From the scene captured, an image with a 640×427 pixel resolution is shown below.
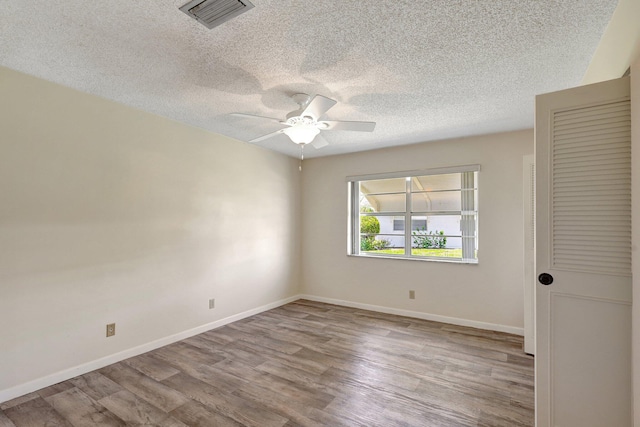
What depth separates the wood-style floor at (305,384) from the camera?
6.96 ft

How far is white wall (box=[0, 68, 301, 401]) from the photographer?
7.84ft

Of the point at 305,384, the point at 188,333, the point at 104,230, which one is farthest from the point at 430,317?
the point at 104,230

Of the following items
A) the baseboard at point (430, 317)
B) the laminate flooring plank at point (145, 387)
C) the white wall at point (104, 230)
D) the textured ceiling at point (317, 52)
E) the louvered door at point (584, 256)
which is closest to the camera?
the louvered door at point (584, 256)

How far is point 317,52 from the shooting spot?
6.72 ft

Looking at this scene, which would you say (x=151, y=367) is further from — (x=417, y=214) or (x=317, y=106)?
(x=417, y=214)

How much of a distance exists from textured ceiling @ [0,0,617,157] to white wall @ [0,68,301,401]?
0.34 m

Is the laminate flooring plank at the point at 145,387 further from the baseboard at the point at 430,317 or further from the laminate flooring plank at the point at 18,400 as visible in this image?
the baseboard at the point at 430,317

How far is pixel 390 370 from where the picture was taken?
2.79 m

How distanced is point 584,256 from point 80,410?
3.31 metres

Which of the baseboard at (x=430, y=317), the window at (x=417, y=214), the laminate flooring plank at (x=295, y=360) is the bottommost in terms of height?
the laminate flooring plank at (x=295, y=360)

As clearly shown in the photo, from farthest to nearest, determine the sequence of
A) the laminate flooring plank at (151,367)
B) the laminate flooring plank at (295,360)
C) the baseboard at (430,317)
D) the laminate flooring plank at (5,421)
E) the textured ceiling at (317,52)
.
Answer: the baseboard at (430,317), the laminate flooring plank at (295,360), the laminate flooring plank at (151,367), the laminate flooring plank at (5,421), the textured ceiling at (317,52)

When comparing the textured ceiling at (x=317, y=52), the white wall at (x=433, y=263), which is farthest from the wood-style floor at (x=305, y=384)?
the textured ceiling at (x=317, y=52)

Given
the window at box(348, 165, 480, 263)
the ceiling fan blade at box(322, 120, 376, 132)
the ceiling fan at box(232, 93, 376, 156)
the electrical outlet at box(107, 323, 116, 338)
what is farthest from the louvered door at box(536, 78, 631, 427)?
the electrical outlet at box(107, 323, 116, 338)

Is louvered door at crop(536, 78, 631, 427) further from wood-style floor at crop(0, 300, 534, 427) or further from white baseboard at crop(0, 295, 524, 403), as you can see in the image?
white baseboard at crop(0, 295, 524, 403)
